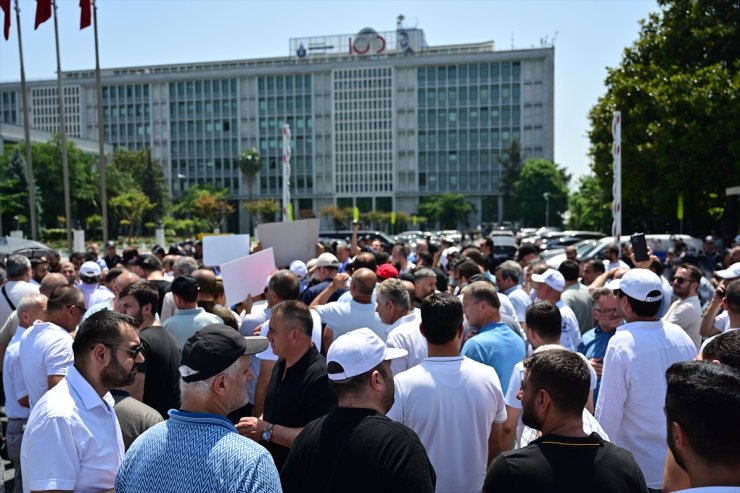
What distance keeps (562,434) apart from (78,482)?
80.6 inches

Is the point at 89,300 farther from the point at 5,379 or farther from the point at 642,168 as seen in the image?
the point at 642,168

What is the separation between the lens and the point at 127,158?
77.1 meters

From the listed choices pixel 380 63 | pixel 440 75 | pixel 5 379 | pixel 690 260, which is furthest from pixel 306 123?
pixel 5 379

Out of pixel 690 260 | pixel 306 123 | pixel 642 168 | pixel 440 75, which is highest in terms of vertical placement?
pixel 440 75

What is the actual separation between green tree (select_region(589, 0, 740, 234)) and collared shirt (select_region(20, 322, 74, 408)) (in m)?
21.8

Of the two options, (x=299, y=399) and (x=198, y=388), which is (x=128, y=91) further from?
(x=198, y=388)

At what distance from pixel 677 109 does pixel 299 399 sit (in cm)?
2259

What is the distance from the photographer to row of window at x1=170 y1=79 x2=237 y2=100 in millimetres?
98188

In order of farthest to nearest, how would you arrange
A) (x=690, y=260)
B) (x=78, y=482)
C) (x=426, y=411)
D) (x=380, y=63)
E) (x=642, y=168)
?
(x=380, y=63)
(x=642, y=168)
(x=690, y=260)
(x=426, y=411)
(x=78, y=482)

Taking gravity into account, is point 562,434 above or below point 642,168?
below

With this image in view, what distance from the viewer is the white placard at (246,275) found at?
23.5 feet

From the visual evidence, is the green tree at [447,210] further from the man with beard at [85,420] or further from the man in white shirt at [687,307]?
the man with beard at [85,420]

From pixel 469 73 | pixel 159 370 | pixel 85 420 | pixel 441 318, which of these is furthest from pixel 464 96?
pixel 85 420

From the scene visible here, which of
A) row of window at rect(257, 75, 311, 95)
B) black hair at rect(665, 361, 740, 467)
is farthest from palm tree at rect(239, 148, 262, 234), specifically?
black hair at rect(665, 361, 740, 467)
